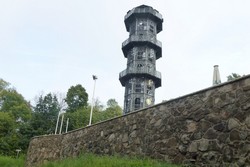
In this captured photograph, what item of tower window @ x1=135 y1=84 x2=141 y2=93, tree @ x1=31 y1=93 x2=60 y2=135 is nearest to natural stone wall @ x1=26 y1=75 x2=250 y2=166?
tower window @ x1=135 y1=84 x2=141 y2=93

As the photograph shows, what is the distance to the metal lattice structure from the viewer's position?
3819 cm

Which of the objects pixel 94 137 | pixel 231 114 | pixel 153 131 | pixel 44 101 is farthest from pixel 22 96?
pixel 231 114

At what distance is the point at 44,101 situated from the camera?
4478 centimetres

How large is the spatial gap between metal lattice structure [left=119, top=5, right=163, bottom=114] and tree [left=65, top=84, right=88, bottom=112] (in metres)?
8.37

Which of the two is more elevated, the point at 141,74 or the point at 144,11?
the point at 144,11

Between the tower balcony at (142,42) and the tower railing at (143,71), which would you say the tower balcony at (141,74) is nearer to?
the tower railing at (143,71)

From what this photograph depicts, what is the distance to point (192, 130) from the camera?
8.50 metres

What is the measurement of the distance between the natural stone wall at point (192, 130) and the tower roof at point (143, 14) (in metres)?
31.2


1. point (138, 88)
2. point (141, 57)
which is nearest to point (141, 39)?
point (141, 57)

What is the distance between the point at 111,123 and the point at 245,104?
625cm

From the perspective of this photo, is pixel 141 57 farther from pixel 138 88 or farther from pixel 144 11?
pixel 144 11

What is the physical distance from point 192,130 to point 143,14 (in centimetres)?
3502

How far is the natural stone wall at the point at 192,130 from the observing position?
23.8 ft

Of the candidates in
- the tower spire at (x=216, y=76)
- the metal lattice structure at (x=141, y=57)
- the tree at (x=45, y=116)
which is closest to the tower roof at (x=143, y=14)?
the metal lattice structure at (x=141, y=57)
